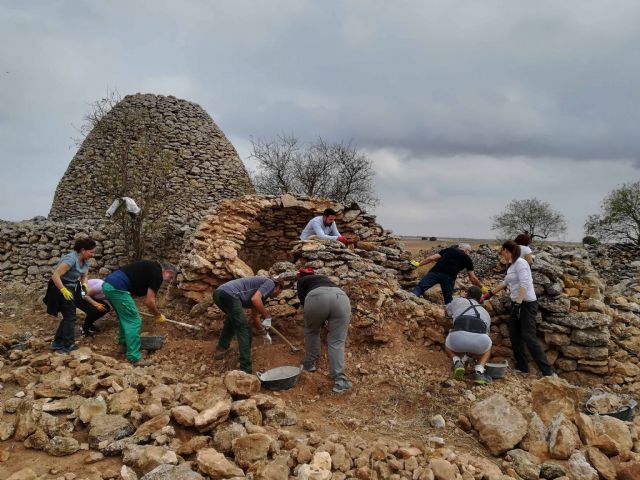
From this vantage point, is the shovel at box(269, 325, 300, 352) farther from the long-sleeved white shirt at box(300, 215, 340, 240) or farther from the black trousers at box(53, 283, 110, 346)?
the black trousers at box(53, 283, 110, 346)

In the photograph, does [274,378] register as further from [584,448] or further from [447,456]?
[584,448]

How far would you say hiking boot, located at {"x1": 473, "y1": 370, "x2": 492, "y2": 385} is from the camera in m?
4.60

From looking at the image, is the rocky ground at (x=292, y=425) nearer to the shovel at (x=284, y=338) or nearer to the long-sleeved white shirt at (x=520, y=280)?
the shovel at (x=284, y=338)

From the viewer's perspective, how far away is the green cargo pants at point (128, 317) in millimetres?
5164

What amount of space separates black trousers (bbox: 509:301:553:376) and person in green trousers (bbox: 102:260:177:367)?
4.68m

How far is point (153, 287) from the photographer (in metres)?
5.25

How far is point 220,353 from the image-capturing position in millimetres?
5227

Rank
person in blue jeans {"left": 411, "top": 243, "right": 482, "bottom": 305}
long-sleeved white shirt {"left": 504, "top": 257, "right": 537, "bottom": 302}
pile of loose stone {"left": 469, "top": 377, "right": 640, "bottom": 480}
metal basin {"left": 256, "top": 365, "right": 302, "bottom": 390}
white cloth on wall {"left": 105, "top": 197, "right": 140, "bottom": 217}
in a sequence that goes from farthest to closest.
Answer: white cloth on wall {"left": 105, "top": 197, "right": 140, "bottom": 217} < person in blue jeans {"left": 411, "top": 243, "right": 482, "bottom": 305} < long-sleeved white shirt {"left": 504, "top": 257, "right": 537, "bottom": 302} < metal basin {"left": 256, "top": 365, "right": 302, "bottom": 390} < pile of loose stone {"left": 469, "top": 377, "right": 640, "bottom": 480}

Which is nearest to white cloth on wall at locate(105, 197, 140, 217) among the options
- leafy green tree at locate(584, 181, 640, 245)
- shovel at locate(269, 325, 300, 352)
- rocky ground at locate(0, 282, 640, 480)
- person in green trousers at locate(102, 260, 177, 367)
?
person in green trousers at locate(102, 260, 177, 367)

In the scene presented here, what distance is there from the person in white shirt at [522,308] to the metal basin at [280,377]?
3.02 metres

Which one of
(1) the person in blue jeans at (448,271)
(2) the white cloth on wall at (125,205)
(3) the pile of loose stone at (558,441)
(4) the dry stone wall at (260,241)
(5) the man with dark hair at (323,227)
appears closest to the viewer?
(3) the pile of loose stone at (558,441)

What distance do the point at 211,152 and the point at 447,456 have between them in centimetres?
1169

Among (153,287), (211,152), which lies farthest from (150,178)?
(153,287)

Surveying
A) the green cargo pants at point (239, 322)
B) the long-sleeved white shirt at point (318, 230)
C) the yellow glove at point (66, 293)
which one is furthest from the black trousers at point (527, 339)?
the yellow glove at point (66, 293)
